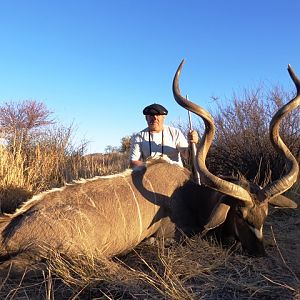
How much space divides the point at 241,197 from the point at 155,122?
186cm

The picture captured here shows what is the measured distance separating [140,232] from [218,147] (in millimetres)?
4113

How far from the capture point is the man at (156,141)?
5.29m

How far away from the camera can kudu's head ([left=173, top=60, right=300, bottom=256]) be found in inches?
148

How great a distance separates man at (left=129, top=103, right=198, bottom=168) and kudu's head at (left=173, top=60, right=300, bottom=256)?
1228 millimetres

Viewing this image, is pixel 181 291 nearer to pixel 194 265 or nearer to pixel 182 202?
pixel 194 265

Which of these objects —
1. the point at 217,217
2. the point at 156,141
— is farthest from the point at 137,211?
the point at 156,141

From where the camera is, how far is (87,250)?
3234 millimetres

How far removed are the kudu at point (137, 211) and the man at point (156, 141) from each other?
909 mm

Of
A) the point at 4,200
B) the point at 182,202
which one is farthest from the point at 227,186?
the point at 4,200

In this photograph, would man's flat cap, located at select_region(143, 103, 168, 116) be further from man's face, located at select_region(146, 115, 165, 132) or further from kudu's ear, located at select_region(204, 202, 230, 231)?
kudu's ear, located at select_region(204, 202, 230, 231)

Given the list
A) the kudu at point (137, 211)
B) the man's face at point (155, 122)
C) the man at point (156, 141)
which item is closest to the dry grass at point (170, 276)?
the kudu at point (137, 211)

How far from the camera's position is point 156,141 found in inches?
213

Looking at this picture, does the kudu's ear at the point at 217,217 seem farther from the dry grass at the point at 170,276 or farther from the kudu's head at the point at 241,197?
the dry grass at the point at 170,276

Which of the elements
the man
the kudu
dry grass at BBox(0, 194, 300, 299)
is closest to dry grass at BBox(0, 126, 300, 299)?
dry grass at BBox(0, 194, 300, 299)
